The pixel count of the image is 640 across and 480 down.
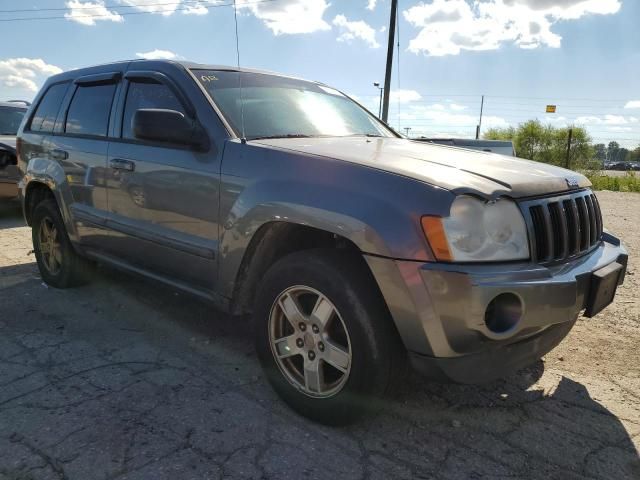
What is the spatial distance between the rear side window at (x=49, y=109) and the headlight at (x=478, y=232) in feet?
12.3

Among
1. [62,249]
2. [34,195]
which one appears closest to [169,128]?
[62,249]

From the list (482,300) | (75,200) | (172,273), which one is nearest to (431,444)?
(482,300)

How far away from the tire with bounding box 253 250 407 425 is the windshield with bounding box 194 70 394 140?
941 millimetres

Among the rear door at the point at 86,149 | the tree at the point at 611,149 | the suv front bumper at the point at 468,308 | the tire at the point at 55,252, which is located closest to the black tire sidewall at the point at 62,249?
the tire at the point at 55,252

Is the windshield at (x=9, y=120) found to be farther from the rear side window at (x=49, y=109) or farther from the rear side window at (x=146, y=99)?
the rear side window at (x=146, y=99)

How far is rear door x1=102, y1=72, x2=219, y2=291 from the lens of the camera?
2961mm

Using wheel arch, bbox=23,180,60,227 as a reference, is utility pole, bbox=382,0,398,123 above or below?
above

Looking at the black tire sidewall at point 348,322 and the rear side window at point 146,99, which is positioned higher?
the rear side window at point 146,99

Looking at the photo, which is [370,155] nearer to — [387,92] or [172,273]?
[172,273]

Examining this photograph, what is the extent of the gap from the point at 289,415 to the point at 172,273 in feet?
3.90

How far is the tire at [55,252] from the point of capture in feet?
14.8

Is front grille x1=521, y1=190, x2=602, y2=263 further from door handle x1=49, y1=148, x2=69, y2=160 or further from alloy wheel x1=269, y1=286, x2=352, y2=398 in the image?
door handle x1=49, y1=148, x2=69, y2=160

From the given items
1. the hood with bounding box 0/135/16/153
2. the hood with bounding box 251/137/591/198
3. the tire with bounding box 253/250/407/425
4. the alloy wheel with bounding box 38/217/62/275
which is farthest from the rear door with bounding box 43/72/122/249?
the hood with bounding box 0/135/16/153

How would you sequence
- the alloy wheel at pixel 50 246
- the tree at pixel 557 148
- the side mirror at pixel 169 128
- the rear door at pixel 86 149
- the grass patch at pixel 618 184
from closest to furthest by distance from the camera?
the side mirror at pixel 169 128, the rear door at pixel 86 149, the alloy wheel at pixel 50 246, the grass patch at pixel 618 184, the tree at pixel 557 148
